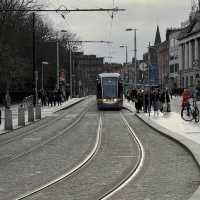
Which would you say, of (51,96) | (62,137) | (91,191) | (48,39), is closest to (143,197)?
(91,191)

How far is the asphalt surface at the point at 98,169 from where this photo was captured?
1107 centimetres

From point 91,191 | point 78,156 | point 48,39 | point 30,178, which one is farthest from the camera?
point 48,39

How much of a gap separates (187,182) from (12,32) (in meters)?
56.6

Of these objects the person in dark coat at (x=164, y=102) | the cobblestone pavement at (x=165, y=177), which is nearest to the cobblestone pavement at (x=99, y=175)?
the cobblestone pavement at (x=165, y=177)

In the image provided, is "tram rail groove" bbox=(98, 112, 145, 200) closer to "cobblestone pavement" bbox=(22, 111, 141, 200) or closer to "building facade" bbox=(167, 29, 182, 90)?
"cobblestone pavement" bbox=(22, 111, 141, 200)

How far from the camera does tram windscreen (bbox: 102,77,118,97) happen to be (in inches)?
2137

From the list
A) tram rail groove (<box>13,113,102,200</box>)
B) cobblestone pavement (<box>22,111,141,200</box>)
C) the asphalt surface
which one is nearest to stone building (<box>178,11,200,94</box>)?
the asphalt surface

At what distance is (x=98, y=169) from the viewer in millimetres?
14508

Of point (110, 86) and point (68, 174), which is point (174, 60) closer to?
point (110, 86)

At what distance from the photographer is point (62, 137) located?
1008 inches

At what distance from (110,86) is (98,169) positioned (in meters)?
40.2

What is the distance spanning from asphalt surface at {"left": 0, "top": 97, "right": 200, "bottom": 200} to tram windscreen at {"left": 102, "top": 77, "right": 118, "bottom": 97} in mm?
30310

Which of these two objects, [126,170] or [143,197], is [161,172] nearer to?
[126,170]

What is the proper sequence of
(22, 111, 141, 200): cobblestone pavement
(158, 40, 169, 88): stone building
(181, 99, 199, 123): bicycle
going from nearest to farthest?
(22, 111, 141, 200): cobblestone pavement
(181, 99, 199, 123): bicycle
(158, 40, 169, 88): stone building
